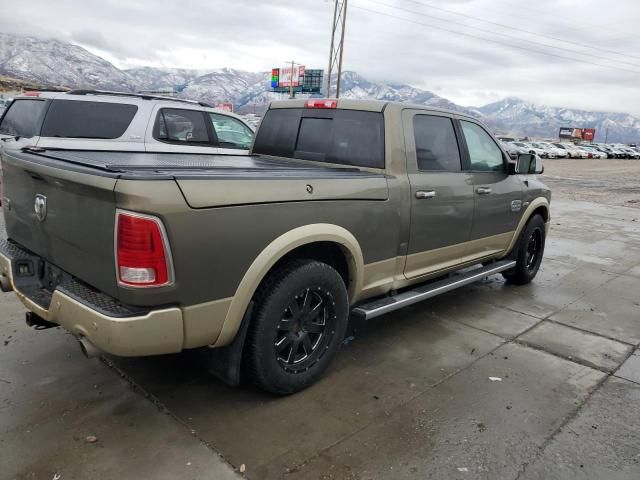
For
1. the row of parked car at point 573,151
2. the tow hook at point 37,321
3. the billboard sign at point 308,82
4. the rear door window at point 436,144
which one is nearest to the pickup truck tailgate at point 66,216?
the tow hook at point 37,321

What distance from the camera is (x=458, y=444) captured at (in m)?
2.78

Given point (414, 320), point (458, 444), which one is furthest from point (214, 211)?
point (414, 320)

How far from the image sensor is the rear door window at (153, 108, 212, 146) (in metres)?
7.08

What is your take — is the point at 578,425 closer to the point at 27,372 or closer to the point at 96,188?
the point at 96,188

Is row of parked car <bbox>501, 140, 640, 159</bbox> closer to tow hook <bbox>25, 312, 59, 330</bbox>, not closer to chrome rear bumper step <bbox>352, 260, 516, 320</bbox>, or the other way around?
chrome rear bumper step <bbox>352, 260, 516, 320</bbox>

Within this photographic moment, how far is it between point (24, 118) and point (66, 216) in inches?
189

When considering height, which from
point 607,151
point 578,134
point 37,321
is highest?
point 578,134

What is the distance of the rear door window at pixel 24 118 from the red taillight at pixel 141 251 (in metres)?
4.72

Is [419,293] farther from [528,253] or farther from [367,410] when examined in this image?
[528,253]

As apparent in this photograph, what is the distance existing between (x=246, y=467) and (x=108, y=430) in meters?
0.82

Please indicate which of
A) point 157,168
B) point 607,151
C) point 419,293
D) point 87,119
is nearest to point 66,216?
point 157,168

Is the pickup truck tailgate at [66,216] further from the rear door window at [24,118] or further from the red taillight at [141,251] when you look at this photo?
the rear door window at [24,118]

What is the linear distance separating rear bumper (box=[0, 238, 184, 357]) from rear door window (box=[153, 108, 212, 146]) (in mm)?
4741

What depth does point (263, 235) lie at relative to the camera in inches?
108
